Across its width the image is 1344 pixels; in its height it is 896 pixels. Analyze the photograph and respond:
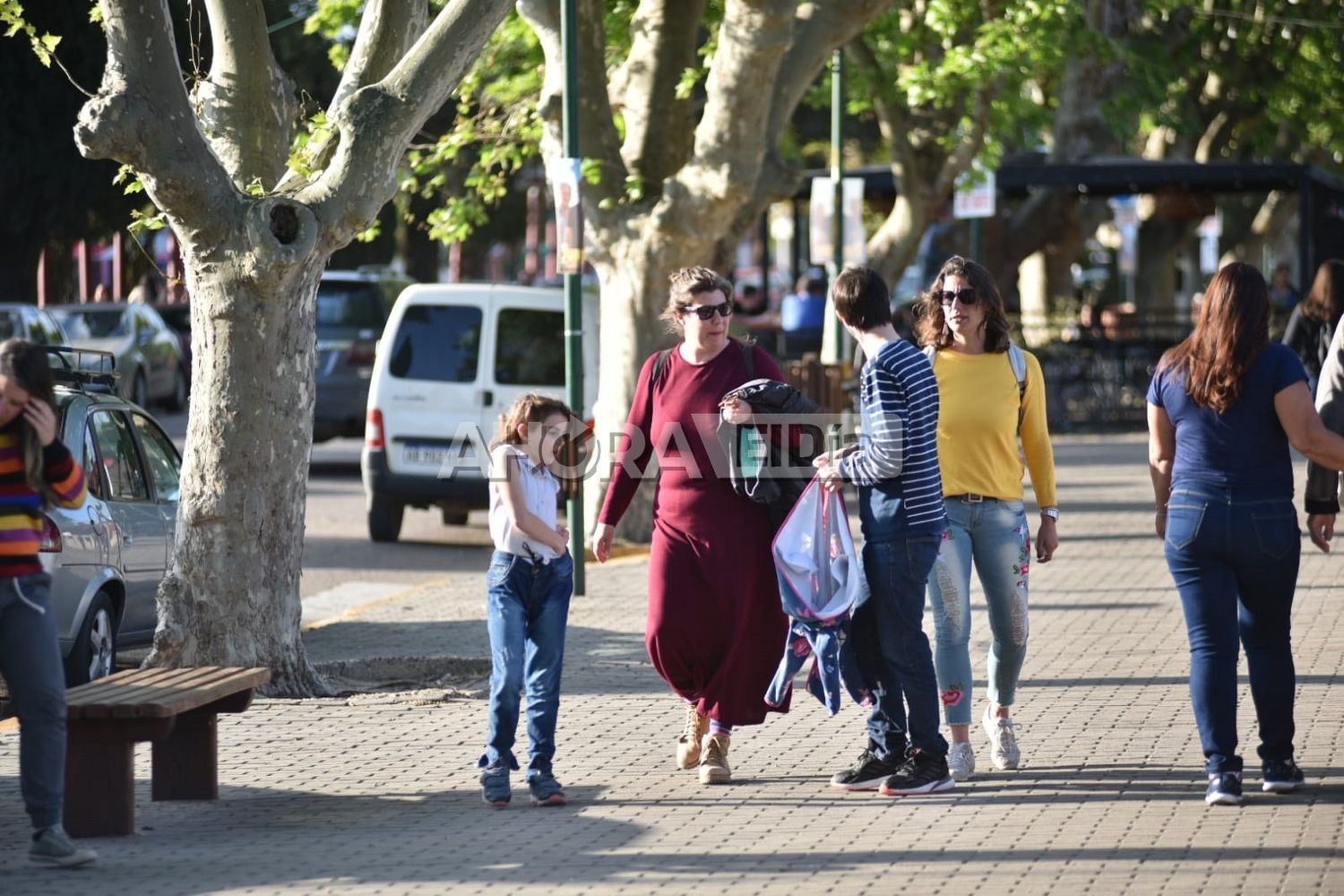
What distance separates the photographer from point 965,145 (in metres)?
23.4

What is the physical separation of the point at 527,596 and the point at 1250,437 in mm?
2492

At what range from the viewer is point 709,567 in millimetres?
7445

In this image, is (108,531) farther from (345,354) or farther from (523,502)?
(345,354)

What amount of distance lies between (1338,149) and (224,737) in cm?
2784

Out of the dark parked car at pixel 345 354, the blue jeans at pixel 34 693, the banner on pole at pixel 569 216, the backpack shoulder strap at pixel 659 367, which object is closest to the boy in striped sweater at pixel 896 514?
the backpack shoulder strap at pixel 659 367

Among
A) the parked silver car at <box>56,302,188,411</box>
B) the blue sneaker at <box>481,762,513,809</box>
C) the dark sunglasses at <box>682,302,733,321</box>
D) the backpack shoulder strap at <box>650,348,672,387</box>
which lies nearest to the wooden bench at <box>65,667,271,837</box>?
the blue sneaker at <box>481,762,513,809</box>

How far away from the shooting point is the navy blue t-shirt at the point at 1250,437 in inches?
271

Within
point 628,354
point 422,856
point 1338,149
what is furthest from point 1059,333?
point 422,856

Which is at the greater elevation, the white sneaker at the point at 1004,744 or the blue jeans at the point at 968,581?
the blue jeans at the point at 968,581

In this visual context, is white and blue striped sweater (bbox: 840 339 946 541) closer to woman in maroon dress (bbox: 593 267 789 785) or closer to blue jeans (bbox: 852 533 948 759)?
blue jeans (bbox: 852 533 948 759)

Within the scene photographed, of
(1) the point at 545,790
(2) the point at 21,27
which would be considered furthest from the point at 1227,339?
(2) the point at 21,27

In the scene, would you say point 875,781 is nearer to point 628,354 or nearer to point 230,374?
point 230,374

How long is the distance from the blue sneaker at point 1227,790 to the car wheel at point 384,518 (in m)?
10.5

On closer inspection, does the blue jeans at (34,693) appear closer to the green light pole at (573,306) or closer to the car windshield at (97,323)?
the green light pole at (573,306)
